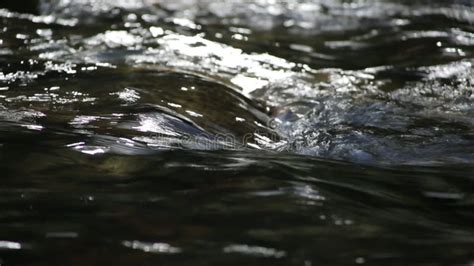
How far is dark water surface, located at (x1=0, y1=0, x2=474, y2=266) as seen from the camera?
7.30 ft

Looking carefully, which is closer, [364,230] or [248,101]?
[364,230]

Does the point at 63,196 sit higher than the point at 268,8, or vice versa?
the point at 268,8

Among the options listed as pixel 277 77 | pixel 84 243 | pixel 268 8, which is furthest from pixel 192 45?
pixel 84 243

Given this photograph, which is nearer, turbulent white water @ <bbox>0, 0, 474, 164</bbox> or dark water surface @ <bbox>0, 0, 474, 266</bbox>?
dark water surface @ <bbox>0, 0, 474, 266</bbox>

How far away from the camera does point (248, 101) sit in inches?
212

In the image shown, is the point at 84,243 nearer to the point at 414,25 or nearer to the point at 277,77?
the point at 277,77

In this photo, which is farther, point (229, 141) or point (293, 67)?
point (293, 67)

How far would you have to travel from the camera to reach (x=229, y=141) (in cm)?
404

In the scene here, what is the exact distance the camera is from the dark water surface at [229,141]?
2.22 metres

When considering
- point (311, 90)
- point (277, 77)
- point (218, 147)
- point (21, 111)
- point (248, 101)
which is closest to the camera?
point (218, 147)

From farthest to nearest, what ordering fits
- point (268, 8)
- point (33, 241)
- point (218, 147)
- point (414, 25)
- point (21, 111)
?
point (268, 8) < point (414, 25) < point (21, 111) < point (218, 147) < point (33, 241)

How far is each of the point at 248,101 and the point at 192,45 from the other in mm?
1680

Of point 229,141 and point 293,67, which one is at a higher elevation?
point 293,67

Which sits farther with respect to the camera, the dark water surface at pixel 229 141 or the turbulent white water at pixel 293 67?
the turbulent white water at pixel 293 67
